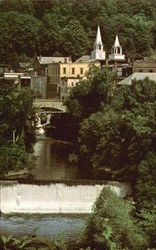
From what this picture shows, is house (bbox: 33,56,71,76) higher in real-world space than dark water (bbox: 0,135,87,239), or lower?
higher

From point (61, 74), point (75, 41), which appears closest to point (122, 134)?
point (61, 74)

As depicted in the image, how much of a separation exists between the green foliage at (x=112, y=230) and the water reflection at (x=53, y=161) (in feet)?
28.4

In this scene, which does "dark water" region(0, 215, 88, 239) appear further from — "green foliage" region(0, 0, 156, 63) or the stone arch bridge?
"green foliage" region(0, 0, 156, 63)

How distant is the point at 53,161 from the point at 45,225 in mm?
9010

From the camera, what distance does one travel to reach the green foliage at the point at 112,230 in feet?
52.8

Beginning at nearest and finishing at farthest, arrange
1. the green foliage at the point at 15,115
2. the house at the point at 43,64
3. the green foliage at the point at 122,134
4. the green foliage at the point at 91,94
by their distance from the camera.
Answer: the green foliage at the point at 122,134 → the green foliage at the point at 15,115 → the green foliage at the point at 91,94 → the house at the point at 43,64

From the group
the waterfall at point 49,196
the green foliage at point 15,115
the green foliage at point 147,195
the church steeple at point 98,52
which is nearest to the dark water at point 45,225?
the waterfall at point 49,196

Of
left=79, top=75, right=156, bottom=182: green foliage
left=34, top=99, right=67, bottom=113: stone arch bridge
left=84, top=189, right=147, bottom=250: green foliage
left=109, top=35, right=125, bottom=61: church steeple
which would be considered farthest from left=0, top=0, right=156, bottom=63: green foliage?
left=84, top=189, right=147, bottom=250: green foliage

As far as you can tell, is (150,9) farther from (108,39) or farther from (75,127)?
(75,127)

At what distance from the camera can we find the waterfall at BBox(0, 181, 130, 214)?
2267 centimetres

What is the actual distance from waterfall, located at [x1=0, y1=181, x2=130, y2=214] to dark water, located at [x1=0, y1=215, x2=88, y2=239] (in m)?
1.04

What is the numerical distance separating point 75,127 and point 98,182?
11877mm

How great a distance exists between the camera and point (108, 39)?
62.8m

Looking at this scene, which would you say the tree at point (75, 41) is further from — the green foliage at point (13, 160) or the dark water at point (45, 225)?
the dark water at point (45, 225)
